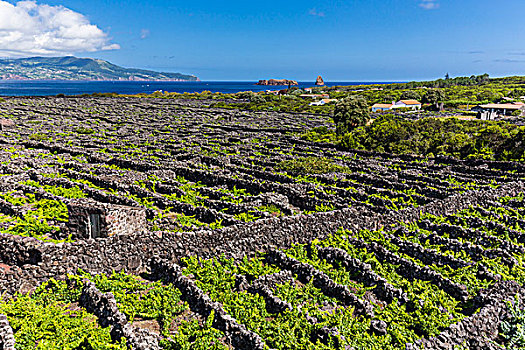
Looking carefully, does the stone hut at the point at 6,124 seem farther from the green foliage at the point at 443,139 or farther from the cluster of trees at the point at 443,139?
the green foliage at the point at 443,139

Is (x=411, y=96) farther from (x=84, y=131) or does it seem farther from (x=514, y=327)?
(x=514, y=327)

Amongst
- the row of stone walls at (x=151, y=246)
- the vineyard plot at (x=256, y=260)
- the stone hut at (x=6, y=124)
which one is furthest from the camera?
the stone hut at (x=6, y=124)

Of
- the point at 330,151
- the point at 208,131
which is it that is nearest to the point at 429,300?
the point at 330,151

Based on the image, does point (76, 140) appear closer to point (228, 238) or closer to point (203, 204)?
point (203, 204)

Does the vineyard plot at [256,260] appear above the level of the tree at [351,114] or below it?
below

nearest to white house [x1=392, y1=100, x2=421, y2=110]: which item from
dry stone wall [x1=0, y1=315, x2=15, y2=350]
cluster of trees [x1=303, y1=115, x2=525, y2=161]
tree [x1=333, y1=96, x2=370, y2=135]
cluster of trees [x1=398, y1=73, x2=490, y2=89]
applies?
tree [x1=333, y1=96, x2=370, y2=135]

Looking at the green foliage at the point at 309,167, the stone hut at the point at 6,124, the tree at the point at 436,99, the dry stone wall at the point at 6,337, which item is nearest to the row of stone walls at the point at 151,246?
the dry stone wall at the point at 6,337
